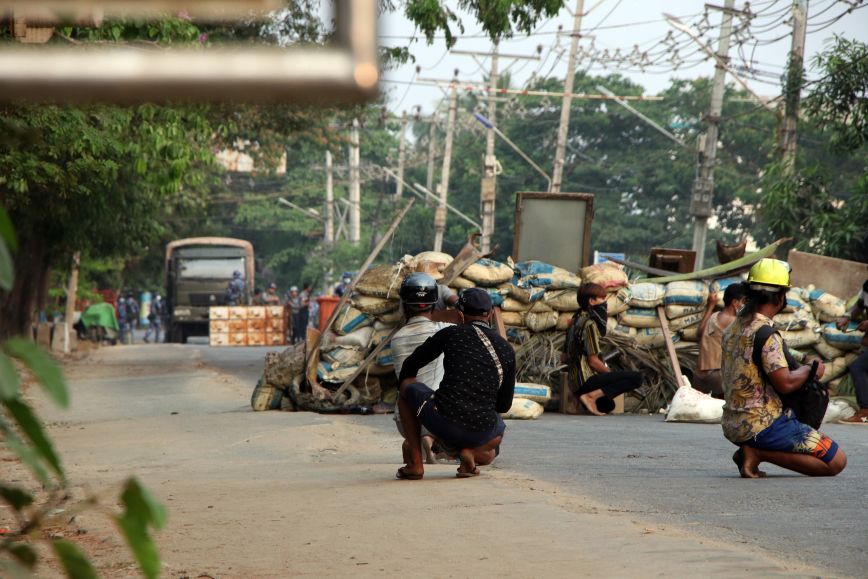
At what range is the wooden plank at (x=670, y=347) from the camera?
14703 millimetres

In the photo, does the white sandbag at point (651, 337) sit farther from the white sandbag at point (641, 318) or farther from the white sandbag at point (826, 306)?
the white sandbag at point (826, 306)

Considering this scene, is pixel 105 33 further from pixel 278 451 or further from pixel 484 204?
pixel 484 204

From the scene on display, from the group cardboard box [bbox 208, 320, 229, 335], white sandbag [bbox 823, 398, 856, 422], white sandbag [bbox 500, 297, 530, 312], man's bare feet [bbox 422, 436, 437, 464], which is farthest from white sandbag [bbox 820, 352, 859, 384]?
cardboard box [bbox 208, 320, 229, 335]

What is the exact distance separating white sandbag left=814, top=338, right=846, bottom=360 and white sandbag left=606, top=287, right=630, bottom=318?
2243 mm

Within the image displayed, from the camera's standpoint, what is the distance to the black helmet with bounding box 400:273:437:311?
360 inches

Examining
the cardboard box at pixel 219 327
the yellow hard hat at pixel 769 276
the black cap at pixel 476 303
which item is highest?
the yellow hard hat at pixel 769 276

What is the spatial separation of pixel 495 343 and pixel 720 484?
1.64 meters

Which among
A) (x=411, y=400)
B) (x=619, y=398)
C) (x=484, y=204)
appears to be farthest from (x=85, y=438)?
(x=484, y=204)

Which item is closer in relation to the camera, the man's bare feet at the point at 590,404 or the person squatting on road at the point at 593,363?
the person squatting on road at the point at 593,363

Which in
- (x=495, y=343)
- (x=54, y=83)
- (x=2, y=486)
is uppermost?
(x=54, y=83)

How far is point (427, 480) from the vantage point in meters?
8.04

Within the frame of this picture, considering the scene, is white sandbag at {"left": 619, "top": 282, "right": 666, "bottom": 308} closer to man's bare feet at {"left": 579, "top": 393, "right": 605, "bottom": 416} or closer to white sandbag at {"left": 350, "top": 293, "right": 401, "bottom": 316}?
man's bare feet at {"left": 579, "top": 393, "right": 605, "bottom": 416}

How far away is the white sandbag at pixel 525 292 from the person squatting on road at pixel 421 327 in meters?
5.60

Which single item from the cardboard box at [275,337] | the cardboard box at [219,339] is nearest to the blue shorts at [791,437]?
the cardboard box at [219,339]
